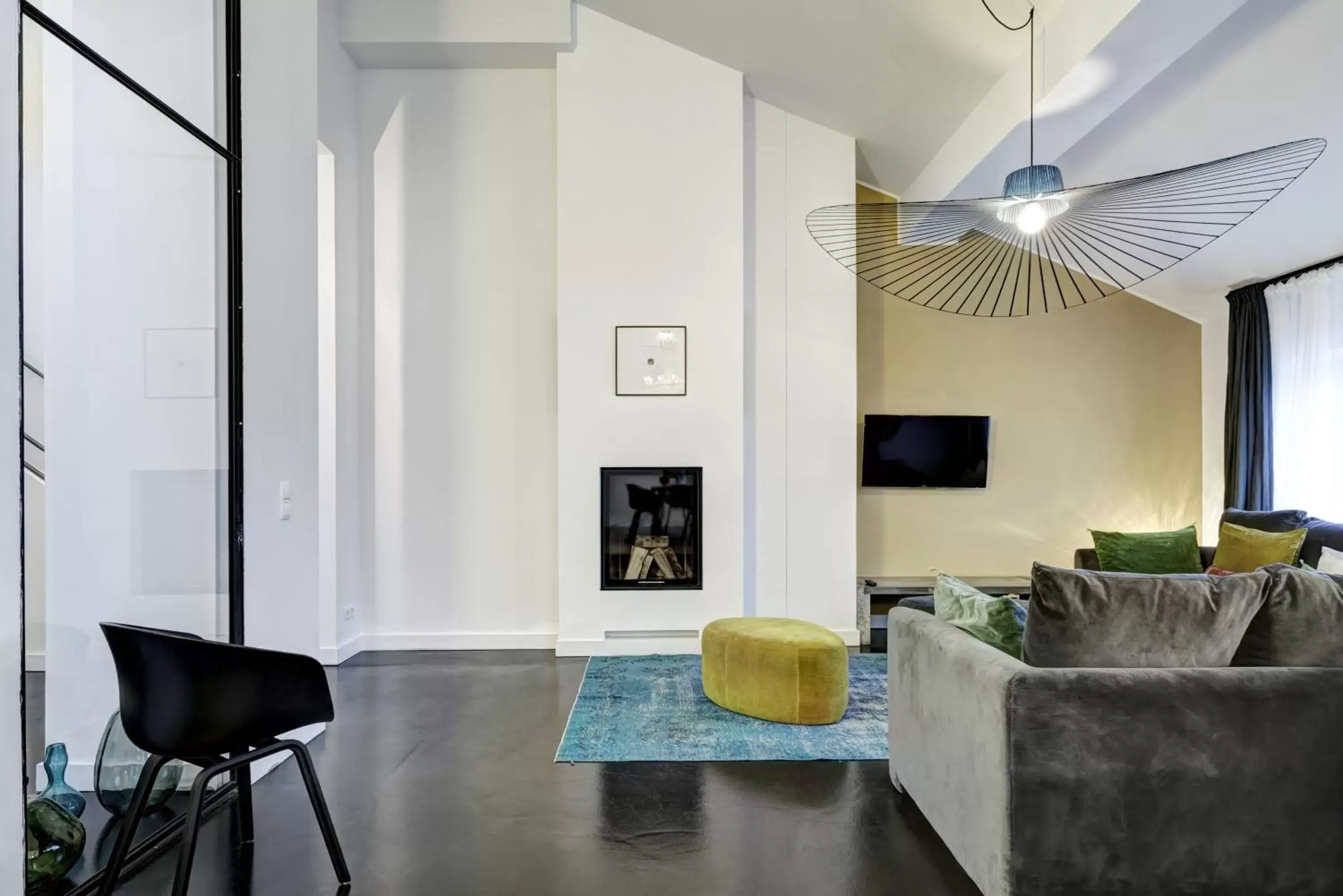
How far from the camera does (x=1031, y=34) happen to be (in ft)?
10.5

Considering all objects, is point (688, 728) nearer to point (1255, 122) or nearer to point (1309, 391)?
point (1255, 122)

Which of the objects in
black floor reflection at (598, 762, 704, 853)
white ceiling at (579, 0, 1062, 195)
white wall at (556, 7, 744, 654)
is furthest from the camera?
white wall at (556, 7, 744, 654)

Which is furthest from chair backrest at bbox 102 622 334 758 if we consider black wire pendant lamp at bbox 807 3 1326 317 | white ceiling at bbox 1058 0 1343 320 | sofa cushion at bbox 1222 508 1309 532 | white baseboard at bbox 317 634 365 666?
sofa cushion at bbox 1222 508 1309 532

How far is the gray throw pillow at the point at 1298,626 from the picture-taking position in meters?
1.83

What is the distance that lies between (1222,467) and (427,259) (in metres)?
5.53

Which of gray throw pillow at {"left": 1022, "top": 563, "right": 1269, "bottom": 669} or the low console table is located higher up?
gray throw pillow at {"left": 1022, "top": 563, "right": 1269, "bottom": 669}

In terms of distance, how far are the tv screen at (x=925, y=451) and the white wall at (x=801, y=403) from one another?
1.52ft

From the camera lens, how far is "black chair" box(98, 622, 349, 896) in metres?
1.80

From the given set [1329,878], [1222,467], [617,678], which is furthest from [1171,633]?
[1222,467]

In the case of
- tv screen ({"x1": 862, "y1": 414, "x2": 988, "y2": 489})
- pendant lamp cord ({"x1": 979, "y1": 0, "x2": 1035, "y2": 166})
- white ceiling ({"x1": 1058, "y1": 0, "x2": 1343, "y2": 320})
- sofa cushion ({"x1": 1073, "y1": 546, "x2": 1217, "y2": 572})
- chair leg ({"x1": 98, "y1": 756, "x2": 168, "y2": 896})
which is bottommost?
chair leg ({"x1": 98, "y1": 756, "x2": 168, "y2": 896})

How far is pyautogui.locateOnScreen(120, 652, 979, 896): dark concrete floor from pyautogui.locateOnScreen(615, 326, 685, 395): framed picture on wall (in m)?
2.09

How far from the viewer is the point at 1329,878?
1.82 metres

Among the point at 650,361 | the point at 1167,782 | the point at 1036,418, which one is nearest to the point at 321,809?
the point at 1167,782

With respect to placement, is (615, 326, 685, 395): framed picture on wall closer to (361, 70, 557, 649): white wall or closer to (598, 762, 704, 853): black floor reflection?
(361, 70, 557, 649): white wall
